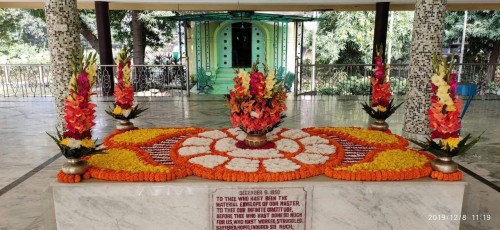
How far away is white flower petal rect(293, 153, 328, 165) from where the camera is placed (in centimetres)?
304

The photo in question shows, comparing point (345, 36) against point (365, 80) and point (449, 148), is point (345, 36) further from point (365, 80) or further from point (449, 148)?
point (449, 148)

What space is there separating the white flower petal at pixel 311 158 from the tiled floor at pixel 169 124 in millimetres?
1286

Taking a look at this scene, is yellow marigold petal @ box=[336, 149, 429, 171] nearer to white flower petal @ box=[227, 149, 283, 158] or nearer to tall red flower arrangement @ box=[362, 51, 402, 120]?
white flower petal @ box=[227, 149, 283, 158]

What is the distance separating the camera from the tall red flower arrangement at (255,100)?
3117mm

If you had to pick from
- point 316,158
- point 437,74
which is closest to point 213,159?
point 316,158

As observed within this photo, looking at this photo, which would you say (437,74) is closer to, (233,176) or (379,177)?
(379,177)

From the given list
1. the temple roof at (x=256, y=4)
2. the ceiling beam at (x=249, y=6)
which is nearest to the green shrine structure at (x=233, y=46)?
the ceiling beam at (x=249, y=6)

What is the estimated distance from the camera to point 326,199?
9.04ft

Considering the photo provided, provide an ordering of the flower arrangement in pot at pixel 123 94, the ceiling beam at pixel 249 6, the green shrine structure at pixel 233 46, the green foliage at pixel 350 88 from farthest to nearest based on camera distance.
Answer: the green shrine structure at pixel 233 46
the green foliage at pixel 350 88
the ceiling beam at pixel 249 6
the flower arrangement in pot at pixel 123 94

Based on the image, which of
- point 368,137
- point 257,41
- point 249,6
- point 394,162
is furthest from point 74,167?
point 257,41

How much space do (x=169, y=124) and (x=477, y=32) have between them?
1318 centimetres

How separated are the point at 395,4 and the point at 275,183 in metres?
8.37

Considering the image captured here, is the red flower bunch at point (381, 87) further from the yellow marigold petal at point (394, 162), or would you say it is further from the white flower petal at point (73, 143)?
the white flower petal at point (73, 143)

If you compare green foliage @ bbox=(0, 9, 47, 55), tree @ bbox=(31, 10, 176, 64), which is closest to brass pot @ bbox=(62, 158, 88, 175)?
tree @ bbox=(31, 10, 176, 64)
